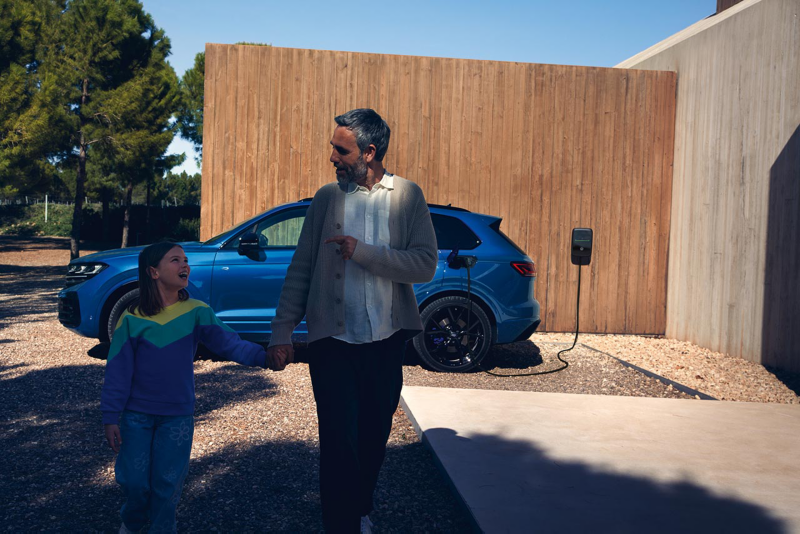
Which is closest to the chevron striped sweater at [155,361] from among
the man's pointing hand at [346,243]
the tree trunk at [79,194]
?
the man's pointing hand at [346,243]

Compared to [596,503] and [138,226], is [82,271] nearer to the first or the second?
[596,503]

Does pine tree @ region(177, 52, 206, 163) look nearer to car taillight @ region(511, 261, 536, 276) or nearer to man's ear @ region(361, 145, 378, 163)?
car taillight @ region(511, 261, 536, 276)

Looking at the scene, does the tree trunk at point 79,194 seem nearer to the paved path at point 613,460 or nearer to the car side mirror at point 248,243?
the car side mirror at point 248,243

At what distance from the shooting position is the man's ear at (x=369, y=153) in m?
2.76

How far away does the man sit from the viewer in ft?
8.89

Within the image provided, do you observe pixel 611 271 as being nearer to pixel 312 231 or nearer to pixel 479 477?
pixel 479 477

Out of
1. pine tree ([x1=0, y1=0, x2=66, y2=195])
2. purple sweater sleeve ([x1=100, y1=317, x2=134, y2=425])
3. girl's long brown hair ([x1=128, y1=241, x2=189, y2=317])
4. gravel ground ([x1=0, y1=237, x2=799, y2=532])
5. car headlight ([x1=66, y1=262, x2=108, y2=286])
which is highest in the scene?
pine tree ([x1=0, y1=0, x2=66, y2=195])

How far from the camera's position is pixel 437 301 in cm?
688

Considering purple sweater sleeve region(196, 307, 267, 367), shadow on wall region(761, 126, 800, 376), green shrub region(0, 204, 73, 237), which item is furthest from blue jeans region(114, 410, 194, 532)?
green shrub region(0, 204, 73, 237)

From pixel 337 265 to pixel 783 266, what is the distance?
21.5 ft

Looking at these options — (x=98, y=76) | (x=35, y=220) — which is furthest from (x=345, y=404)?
(x=35, y=220)

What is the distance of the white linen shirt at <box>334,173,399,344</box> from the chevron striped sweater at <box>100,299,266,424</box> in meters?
0.39

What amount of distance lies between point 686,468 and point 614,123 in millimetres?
7085

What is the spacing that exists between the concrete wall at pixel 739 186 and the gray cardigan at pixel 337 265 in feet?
20.0
